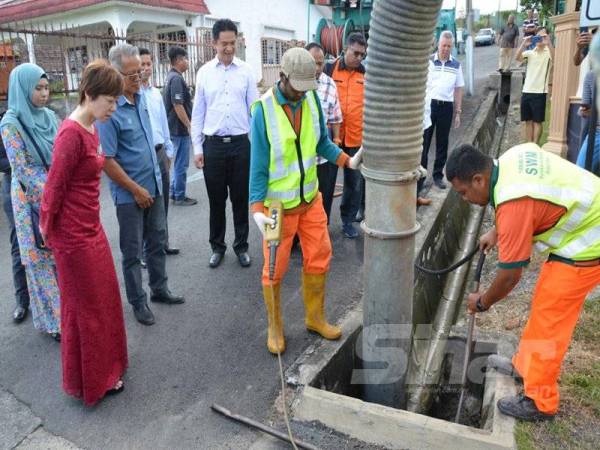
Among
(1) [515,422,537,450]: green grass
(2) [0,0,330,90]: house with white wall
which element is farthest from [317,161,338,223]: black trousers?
(2) [0,0,330,90]: house with white wall

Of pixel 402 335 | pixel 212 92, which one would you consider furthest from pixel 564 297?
pixel 212 92

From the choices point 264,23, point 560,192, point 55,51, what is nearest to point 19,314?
point 560,192

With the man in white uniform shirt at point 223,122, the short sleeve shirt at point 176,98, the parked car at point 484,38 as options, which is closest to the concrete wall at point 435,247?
the man in white uniform shirt at point 223,122

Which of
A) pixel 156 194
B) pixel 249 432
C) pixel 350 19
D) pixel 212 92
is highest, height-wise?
pixel 350 19

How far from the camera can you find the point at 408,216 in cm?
269

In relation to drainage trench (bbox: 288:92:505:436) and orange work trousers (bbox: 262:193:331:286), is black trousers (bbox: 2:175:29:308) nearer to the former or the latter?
orange work trousers (bbox: 262:193:331:286)

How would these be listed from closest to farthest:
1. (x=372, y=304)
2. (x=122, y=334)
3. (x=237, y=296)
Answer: (x=372, y=304)
(x=122, y=334)
(x=237, y=296)

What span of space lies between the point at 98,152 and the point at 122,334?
3.78 ft

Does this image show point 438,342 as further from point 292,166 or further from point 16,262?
point 16,262

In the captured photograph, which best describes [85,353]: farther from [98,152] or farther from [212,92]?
[212,92]

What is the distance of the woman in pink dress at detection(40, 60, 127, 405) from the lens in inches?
114

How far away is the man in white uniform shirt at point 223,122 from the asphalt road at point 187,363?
2.52 ft

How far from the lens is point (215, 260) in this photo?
16.6 feet

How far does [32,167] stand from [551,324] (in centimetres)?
336
